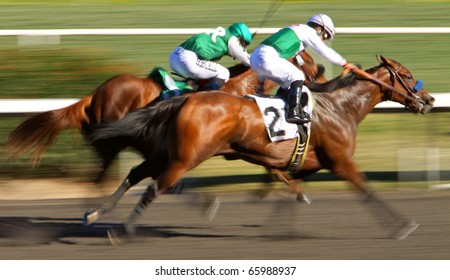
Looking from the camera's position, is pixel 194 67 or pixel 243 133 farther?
pixel 194 67

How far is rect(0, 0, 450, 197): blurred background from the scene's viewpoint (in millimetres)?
9062

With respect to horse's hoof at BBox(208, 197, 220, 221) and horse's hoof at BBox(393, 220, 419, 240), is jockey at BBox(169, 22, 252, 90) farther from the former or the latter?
horse's hoof at BBox(393, 220, 419, 240)

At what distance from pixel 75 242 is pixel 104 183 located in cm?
116

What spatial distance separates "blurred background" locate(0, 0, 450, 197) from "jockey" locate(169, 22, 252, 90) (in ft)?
3.58

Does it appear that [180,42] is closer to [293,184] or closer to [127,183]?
[293,184]

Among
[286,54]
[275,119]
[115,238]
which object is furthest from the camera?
[286,54]

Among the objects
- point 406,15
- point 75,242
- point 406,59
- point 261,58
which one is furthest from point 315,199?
point 406,15

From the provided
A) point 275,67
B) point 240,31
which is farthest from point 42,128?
point 275,67

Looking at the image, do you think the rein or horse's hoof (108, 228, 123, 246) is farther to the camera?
the rein

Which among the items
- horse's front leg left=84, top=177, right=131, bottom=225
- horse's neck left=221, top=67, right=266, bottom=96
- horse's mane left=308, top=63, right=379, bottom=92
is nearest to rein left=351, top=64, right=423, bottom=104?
horse's mane left=308, top=63, right=379, bottom=92

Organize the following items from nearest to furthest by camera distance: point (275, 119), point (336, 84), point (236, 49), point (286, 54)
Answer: point (275, 119) < point (286, 54) < point (336, 84) < point (236, 49)

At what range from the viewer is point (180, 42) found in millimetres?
15367

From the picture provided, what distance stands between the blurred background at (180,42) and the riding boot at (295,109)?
2160 mm

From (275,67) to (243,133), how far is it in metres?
0.68
